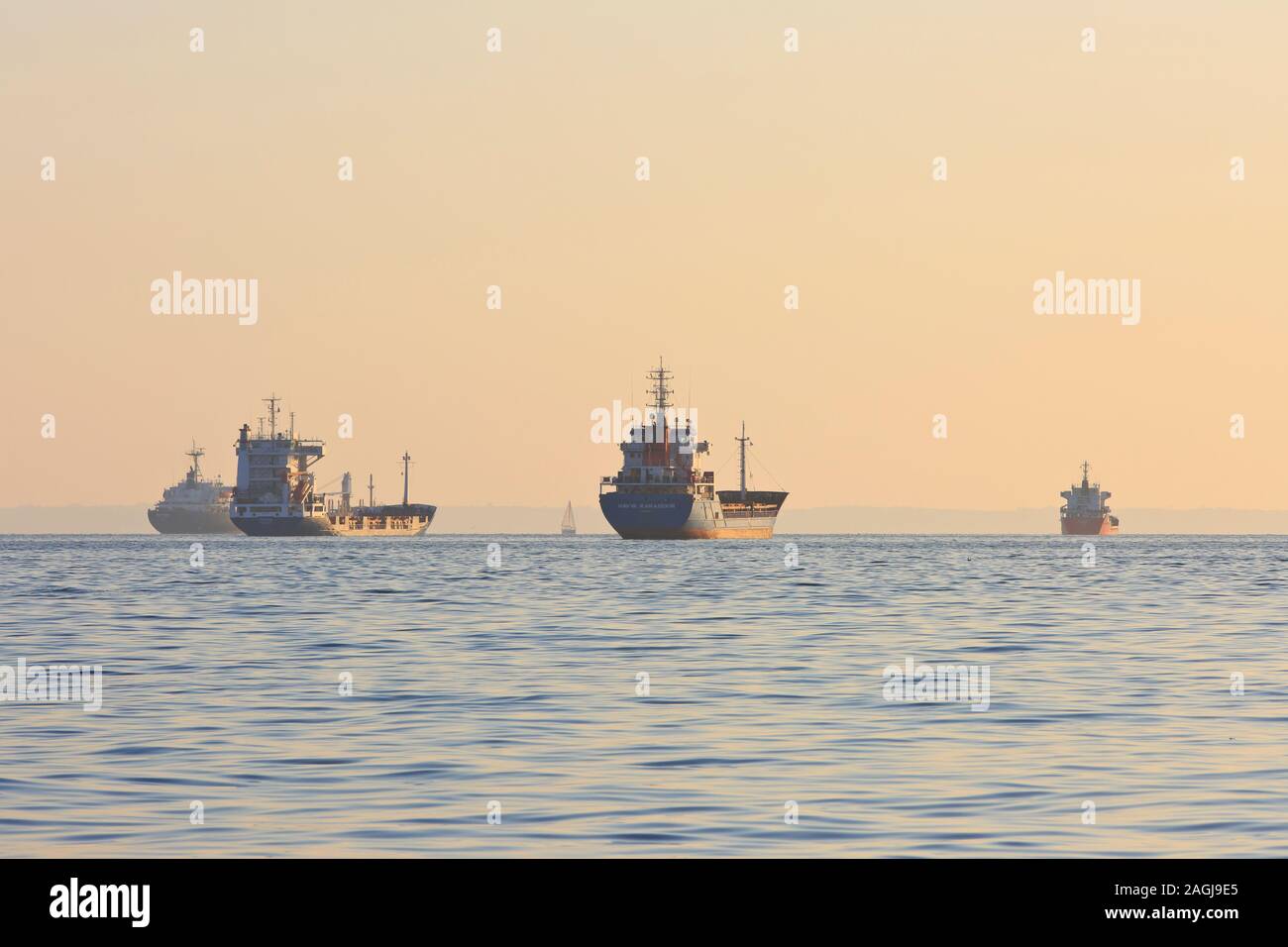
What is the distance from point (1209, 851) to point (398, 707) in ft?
45.2

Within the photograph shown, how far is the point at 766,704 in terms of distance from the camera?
26594mm

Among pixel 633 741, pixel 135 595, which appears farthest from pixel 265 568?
pixel 633 741

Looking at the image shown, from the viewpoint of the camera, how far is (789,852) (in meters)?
14.7

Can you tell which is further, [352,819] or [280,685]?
[280,685]

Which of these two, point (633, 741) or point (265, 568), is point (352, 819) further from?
point (265, 568)

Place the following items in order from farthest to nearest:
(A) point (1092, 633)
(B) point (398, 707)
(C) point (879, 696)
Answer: (A) point (1092, 633) → (C) point (879, 696) → (B) point (398, 707)

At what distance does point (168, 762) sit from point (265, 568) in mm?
85723

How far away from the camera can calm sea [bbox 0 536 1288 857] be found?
1570 cm

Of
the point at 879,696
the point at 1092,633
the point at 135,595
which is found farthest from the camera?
the point at 135,595

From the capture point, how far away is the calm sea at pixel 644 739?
1570 centimetres

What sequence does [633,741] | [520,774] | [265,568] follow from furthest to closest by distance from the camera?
[265,568] < [633,741] < [520,774]

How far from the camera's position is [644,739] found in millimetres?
22188
